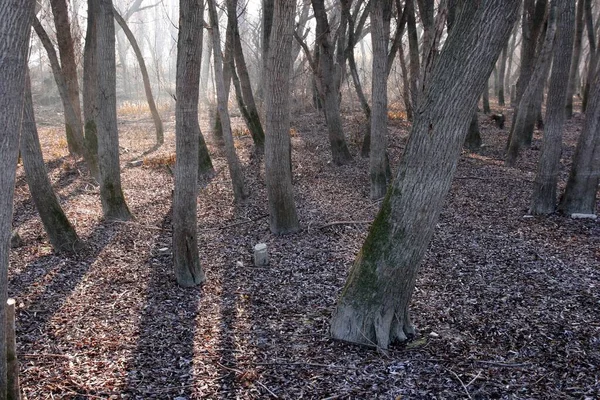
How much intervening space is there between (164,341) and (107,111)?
3.83 metres

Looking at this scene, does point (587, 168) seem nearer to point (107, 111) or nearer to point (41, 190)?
point (107, 111)

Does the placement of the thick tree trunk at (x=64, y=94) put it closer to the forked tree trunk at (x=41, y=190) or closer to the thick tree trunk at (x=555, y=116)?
the forked tree trunk at (x=41, y=190)

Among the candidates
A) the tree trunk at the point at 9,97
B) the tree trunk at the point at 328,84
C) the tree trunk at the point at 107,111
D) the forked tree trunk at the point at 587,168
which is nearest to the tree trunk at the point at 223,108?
the tree trunk at the point at 107,111

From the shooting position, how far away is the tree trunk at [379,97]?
720 cm

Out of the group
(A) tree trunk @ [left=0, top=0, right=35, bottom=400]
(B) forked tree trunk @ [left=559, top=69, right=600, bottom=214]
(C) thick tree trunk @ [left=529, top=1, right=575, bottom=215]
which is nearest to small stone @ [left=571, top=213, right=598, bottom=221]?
(B) forked tree trunk @ [left=559, top=69, right=600, bottom=214]

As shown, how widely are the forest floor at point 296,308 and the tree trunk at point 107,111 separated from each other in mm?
496

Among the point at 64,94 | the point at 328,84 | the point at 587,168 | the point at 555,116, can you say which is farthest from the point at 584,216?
the point at 64,94

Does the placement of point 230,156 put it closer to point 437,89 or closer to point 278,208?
point 278,208

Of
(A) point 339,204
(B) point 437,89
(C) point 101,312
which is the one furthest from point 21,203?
(B) point 437,89

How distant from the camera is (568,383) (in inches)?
133

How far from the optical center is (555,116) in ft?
21.4

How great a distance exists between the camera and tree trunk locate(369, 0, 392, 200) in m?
7.20

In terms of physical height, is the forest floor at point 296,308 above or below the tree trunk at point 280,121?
below

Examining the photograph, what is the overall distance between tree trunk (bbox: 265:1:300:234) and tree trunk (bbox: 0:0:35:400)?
145 inches
